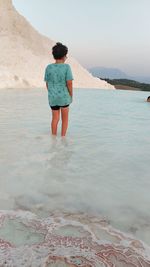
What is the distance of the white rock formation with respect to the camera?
117 feet

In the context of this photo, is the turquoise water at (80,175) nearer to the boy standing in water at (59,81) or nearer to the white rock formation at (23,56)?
the boy standing in water at (59,81)

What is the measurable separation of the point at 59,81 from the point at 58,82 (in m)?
0.03

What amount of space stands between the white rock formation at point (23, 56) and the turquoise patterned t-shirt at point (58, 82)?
2376 centimetres

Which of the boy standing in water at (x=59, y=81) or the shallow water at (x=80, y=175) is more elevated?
the boy standing in water at (x=59, y=81)

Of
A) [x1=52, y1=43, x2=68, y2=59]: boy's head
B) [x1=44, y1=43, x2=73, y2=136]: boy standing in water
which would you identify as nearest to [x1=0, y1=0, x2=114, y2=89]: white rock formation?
[x1=44, y1=43, x2=73, y2=136]: boy standing in water

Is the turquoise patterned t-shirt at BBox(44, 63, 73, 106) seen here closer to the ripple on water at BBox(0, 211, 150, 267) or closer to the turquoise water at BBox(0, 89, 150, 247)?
the turquoise water at BBox(0, 89, 150, 247)

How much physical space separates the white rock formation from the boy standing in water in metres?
23.7

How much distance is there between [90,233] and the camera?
2.79m

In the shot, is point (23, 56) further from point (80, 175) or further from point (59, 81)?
point (80, 175)

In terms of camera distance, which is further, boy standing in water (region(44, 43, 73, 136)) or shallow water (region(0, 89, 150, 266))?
boy standing in water (region(44, 43, 73, 136))

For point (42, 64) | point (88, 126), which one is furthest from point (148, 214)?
point (42, 64)

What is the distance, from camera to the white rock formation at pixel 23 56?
3559 cm

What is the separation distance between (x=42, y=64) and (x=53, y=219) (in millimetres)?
40150

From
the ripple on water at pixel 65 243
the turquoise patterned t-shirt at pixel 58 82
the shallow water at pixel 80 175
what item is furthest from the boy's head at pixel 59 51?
the ripple on water at pixel 65 243
